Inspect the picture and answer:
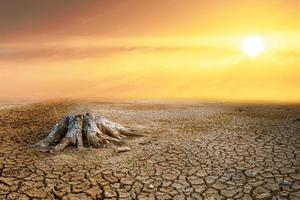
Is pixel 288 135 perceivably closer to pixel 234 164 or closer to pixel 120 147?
pixel 234 164

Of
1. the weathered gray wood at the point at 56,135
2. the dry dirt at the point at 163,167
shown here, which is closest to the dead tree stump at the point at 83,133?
the weathered gray wood at the point at 56,135

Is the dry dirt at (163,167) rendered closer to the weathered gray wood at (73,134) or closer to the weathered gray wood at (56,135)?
the weathered gray wood at (73,134)

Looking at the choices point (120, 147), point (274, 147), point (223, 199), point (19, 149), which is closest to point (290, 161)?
point (274, 147)

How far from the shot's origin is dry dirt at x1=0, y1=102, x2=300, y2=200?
498cm

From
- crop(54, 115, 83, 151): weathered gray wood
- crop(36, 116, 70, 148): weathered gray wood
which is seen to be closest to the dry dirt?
crop(54, 115, 83, 151): weathered gray wood

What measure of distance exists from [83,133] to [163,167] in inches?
103

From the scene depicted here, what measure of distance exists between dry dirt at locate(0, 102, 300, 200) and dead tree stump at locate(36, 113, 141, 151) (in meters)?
0.28

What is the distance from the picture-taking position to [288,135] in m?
8.35

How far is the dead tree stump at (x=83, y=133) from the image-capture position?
Answer: 7322mm

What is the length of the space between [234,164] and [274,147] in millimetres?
1623

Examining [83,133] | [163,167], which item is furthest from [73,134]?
[163,167]

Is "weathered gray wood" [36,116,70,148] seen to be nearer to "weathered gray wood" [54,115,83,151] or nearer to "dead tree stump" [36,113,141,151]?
"dead tree stump" [36,113,141,151]

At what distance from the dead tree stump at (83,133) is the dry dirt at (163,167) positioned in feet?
0.93

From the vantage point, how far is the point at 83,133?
775 cm
